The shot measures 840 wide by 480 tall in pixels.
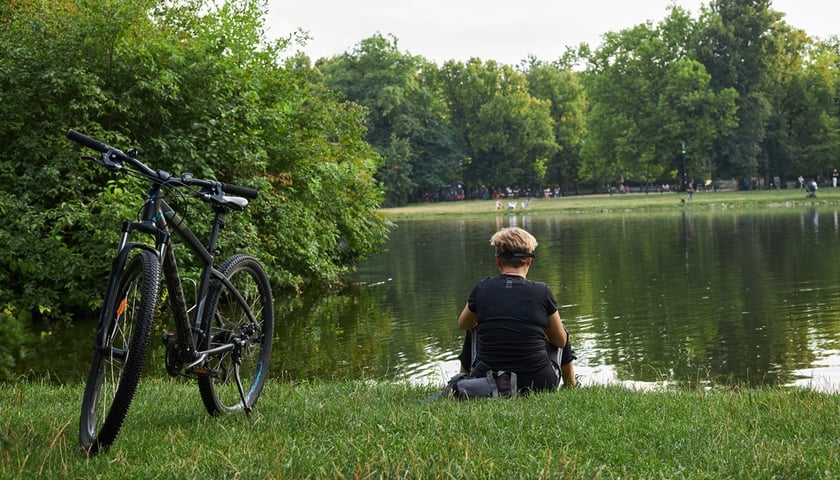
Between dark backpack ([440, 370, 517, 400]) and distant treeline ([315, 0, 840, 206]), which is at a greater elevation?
distant treeline ([315, 0, 840, 206])

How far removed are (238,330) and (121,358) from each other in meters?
1.28

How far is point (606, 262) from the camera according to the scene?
26375mm

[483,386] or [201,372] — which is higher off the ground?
[201,372]

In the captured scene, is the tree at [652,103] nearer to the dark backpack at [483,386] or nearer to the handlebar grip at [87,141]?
the dark backpack at [483,386]

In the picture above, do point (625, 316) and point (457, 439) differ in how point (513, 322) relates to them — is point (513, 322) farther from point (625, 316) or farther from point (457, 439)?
point (625, 316)

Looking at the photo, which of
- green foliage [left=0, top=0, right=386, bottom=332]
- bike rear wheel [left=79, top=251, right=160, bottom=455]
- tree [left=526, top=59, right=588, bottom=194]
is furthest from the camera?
tree [left=526, top=59, right=588, bottom=194]

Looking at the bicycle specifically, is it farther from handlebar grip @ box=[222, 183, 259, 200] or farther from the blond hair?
the blond hair

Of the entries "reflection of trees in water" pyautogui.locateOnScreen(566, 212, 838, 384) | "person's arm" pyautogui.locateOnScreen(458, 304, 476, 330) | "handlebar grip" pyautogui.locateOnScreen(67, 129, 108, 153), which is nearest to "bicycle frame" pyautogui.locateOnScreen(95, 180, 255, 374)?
"handlebar grip" pyautogui.locateOnScreen(67, 129, 108, 153)

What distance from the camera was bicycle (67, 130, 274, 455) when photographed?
184 inches

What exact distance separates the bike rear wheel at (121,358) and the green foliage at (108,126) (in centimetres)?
905

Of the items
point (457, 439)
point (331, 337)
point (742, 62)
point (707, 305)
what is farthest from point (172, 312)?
point (742, 62)

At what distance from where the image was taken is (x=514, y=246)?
656cm

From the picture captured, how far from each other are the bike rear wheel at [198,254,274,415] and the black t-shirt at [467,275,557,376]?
1539mm

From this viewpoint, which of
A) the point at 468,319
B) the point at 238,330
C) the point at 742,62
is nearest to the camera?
the point at 238,330
